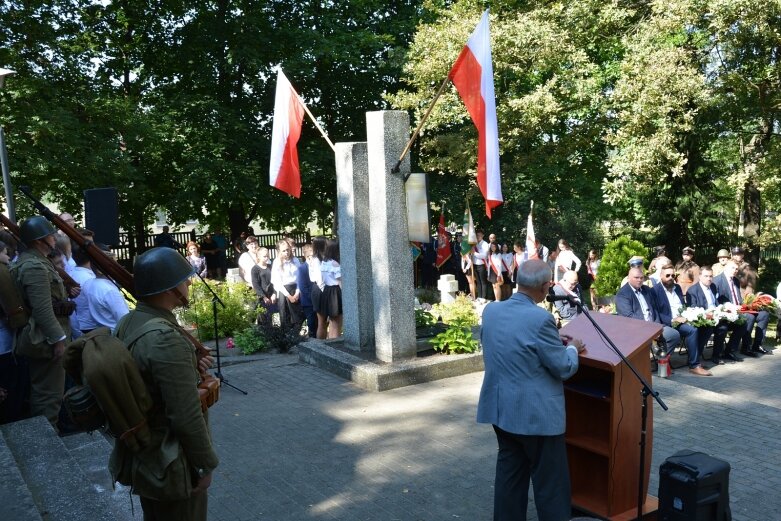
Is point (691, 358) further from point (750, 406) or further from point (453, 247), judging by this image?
point (453, 247)

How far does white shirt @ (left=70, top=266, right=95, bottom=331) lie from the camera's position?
6832mm

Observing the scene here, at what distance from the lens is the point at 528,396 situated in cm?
441

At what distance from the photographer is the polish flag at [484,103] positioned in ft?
26.6

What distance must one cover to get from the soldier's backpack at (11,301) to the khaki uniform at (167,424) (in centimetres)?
331

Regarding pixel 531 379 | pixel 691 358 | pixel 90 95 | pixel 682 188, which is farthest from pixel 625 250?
pixel 90 95

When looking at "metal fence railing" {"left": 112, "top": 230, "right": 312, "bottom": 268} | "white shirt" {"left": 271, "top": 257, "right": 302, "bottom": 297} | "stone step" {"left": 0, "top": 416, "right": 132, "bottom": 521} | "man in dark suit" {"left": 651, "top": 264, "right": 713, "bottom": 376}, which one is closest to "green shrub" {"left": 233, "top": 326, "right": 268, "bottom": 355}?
"white shirt" {"left": 271, "top": 257, "right": 302, "bottom": 297}

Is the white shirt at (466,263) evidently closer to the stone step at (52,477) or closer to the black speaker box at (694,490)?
the stone step at (52,477)

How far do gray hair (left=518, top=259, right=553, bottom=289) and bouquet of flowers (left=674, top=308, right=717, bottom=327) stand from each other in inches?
290

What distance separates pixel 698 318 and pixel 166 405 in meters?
9.66

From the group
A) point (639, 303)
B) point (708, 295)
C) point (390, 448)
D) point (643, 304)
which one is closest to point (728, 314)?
point (708, 295)

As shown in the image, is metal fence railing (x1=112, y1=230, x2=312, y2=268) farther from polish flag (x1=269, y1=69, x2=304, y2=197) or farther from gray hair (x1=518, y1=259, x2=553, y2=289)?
gray hair (x1=518, y1=259, x2=553, y2=289)

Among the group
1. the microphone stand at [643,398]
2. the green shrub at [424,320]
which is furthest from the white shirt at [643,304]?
the microphone stand at [643,398]

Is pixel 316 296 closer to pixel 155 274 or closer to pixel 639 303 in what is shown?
pixel 639 303

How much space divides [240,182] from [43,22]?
301 inches
